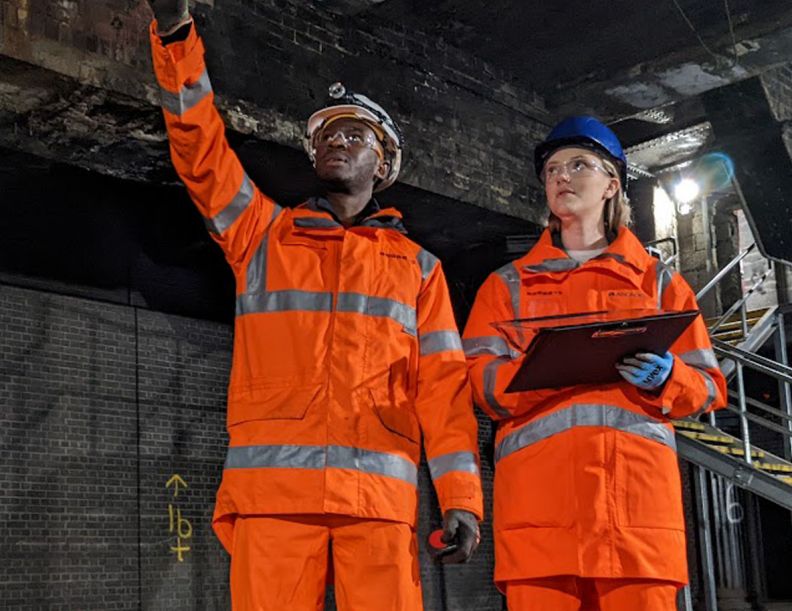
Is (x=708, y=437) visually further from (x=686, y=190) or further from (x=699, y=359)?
(x=699, y=359)

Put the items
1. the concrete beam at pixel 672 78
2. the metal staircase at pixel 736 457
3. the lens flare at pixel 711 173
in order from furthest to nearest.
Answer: the lens flare at pixel 711 173, the metal staircase at pixel 736 457, the concrete beam at pixel 672 78

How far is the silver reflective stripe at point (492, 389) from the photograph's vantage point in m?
3.58

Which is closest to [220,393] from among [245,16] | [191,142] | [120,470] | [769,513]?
[120,470]

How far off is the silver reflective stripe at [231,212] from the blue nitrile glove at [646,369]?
1.37 meters

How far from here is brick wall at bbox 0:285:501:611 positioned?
648 centimetres

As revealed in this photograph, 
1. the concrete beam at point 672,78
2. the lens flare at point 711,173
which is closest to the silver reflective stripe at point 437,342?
the concrete beam at point 672,78

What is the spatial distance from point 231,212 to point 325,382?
70 cm

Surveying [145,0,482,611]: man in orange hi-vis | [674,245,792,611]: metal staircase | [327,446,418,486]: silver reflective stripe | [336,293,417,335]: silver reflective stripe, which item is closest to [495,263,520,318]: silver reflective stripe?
[145,0,482,611]: man in orange hi-vis

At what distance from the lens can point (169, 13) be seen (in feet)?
10.9

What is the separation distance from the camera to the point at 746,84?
9047 millimetres

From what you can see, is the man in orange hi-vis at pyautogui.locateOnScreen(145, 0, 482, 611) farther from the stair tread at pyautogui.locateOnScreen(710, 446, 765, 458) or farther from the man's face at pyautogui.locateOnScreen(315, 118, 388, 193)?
the stair tread at pyautogui.locateOnScreen(710, 446, 765, 458)

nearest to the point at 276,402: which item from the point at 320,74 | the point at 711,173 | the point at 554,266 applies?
the point at 554,266

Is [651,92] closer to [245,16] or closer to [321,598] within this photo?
[245,16]

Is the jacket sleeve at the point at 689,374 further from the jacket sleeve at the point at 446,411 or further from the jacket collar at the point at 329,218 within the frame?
the jacket collar at the point at 329,218
